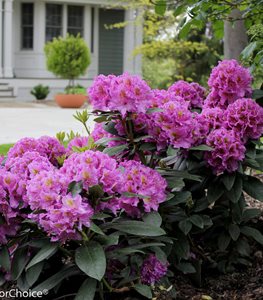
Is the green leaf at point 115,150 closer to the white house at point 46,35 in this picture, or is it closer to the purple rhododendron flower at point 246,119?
the purple rhododendron flower at point 246,119

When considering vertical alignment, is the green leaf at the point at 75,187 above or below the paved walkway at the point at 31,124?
above

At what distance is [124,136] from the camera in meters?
2.46

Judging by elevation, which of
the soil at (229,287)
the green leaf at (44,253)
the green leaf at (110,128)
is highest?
the green leaf at (110,128)

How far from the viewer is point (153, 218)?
2.17 m

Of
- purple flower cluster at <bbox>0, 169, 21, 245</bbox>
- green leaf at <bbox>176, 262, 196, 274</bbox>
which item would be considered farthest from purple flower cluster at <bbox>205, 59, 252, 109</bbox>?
purple flower cluster at <bbox>0, 169, 21, 245</bbox>

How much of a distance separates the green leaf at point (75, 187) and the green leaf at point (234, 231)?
36.9 inches

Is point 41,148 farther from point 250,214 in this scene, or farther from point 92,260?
point 250,214

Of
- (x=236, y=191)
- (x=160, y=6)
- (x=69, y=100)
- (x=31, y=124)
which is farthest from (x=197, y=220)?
(x=69, y=100)

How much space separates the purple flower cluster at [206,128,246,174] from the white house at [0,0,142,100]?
17022mm

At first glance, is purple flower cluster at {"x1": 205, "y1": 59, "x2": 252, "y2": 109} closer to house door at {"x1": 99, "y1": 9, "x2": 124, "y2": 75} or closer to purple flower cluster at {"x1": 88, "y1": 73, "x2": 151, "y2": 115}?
purple flower cluster at {"x1": 88, "y1": 73, "x2": 151, "y2": 115}

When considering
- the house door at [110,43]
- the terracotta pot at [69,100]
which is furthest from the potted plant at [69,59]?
the house door at [110,43]

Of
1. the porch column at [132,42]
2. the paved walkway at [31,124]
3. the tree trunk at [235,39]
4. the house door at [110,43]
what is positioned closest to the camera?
the tree trunk at [235,39]

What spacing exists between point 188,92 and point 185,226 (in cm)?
78

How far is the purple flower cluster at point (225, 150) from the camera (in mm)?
2424
